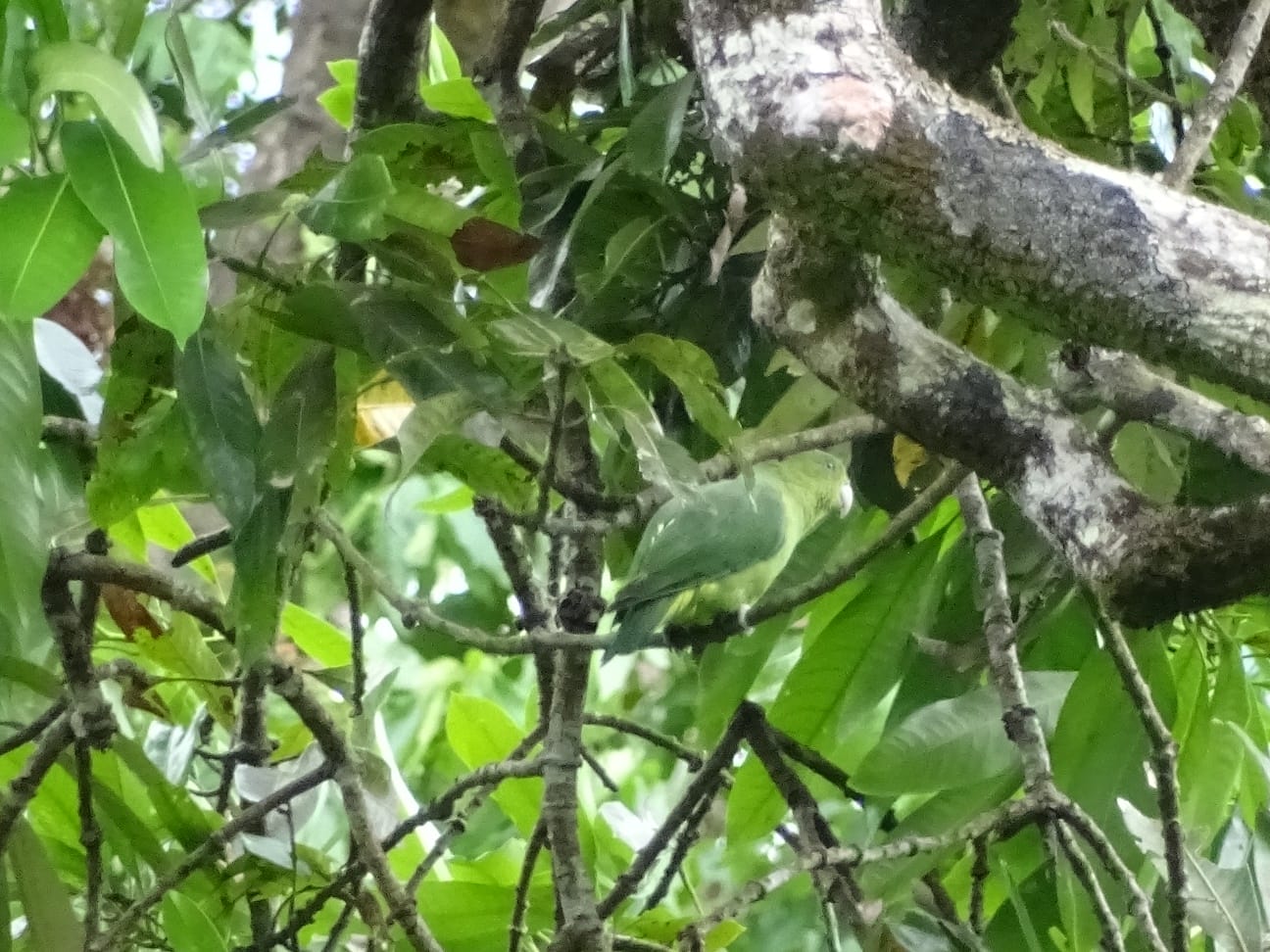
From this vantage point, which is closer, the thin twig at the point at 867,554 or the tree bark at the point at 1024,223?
the tree bark at the point at 1024,223

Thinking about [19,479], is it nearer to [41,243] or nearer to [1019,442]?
[41,243]

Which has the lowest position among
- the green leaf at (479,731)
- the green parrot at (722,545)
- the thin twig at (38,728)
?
the green leaf at (479,731)

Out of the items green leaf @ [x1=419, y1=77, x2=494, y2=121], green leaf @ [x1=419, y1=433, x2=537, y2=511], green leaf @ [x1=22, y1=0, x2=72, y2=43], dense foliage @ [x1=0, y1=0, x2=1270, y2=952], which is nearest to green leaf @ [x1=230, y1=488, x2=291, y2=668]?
dense foliage @ [x1=0, y1=0, x2=1270, y2=952]

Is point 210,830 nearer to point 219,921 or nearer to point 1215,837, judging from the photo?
point 219,921

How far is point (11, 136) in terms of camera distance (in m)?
0.45

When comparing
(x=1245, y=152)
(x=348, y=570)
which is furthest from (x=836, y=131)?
(x=1245, y=152)

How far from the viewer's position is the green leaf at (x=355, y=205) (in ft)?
1.90

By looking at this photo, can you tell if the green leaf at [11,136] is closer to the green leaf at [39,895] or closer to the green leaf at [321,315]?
the green leaf at [321,315]

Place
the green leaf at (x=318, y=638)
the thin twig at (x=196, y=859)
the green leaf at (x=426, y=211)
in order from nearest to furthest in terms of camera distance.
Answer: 1. the green leaf at (x=426, y=211)
2. the thin twig at (x=196, y=859)
3. the green leaf at (x=318, y=638)

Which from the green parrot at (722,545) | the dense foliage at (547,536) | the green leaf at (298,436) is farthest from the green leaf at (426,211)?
the green parrot at (722,545)

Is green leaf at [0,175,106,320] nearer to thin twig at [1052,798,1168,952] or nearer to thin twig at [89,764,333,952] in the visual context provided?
thin twig at [89,764,333,952]

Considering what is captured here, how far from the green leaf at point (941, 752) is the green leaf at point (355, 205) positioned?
44cm

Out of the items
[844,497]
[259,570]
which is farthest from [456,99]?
[844,497]

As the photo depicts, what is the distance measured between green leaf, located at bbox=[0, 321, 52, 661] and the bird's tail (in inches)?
19.0
